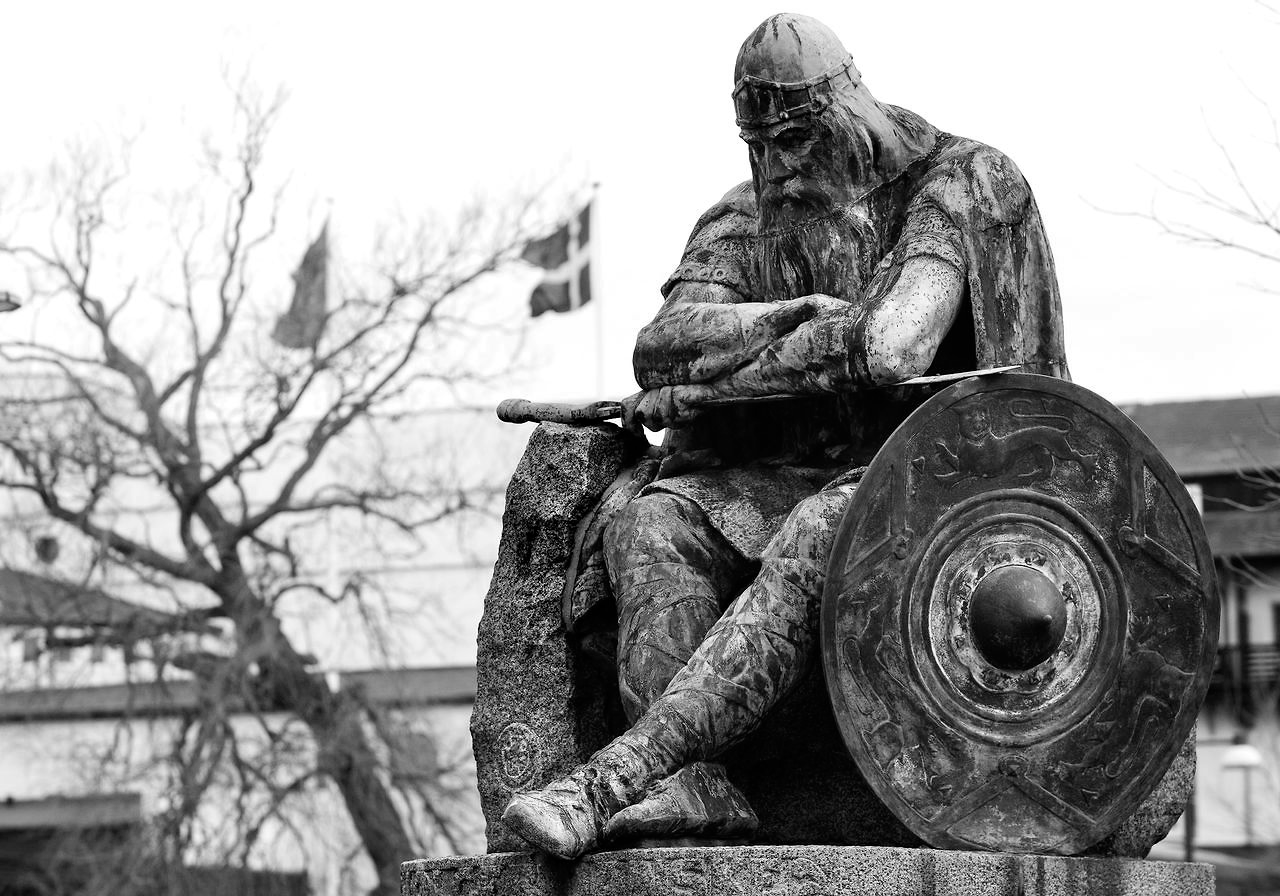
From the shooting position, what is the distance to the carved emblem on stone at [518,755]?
5.40 m

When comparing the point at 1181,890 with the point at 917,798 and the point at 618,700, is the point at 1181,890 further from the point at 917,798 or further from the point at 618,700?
the point at 618,700

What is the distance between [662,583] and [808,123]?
1119 mm

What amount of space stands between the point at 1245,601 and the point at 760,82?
29276 millimetres

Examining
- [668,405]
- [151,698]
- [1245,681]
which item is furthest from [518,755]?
[1245,681]

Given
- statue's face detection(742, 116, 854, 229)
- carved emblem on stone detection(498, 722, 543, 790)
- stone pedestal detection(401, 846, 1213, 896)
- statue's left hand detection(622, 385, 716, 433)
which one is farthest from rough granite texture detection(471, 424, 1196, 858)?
statue's face detection(742, 116, 854, 229)

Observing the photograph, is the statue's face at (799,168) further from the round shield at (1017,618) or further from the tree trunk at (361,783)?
the tree trunk at (361,783)

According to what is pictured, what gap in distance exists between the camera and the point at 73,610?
67.1 ft

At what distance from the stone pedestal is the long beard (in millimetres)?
1450

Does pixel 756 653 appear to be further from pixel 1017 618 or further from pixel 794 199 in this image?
pixel 794 199

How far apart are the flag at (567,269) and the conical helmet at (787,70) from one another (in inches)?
642

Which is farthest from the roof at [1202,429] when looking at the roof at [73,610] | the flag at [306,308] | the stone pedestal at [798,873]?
the stone pedestal at [798,873]

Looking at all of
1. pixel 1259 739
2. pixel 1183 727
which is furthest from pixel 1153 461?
pixel 1259 739

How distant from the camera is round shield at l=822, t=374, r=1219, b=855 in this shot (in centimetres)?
473

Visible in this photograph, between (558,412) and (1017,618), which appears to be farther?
(558,412)
